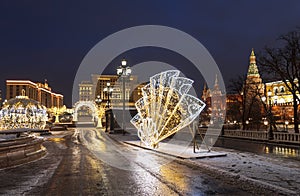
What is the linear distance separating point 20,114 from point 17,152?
49.5 ft

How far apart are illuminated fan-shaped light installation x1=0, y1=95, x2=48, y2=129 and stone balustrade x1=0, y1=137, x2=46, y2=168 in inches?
506

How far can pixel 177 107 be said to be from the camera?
664 inches

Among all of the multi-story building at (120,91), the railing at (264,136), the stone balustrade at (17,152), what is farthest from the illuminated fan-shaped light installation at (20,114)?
the multi-story building at (120,91)

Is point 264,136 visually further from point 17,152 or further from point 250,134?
point 17,152

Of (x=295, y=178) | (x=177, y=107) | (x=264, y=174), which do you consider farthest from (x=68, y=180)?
(x=177, y=107)

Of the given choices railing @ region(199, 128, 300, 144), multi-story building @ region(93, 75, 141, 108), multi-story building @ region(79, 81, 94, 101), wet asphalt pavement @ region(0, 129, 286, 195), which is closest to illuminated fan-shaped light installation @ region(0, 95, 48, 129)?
wet asphalt pavement @ region(0, 129, 286, 195)

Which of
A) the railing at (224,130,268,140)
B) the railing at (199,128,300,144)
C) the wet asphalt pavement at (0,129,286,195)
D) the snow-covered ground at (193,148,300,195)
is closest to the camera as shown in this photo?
the wet asphalt pavement at (0,129,286,195)

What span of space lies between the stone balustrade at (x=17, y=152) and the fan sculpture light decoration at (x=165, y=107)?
703 cm

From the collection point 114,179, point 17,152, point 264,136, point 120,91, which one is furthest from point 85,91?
point 114,179

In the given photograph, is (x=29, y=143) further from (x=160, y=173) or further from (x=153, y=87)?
(x=153, y=87)

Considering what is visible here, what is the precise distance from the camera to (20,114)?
25.8m

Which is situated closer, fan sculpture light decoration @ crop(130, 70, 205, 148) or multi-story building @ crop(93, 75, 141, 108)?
fan sculpture light decoration @ crop(130, 70, 205, 148)

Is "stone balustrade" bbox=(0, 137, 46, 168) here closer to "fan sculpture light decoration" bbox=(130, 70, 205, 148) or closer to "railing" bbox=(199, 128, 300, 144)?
"fan sculpture light decoration" bbox=(130, 70, 205, 148)

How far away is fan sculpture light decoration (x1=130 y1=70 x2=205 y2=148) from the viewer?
16.5 meters
